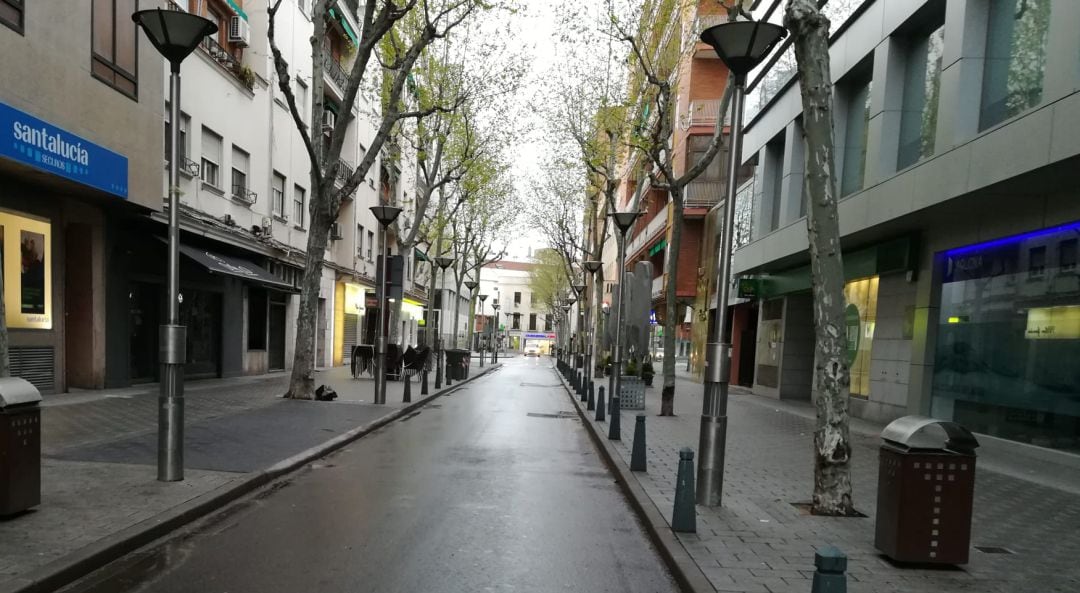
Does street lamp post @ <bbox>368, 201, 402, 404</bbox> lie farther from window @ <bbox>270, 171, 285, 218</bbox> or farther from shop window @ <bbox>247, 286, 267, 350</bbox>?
window @ <bbox>270, 171, 285, 218</bbox>

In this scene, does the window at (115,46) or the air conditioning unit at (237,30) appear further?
the air conditioning unit at (237,30)

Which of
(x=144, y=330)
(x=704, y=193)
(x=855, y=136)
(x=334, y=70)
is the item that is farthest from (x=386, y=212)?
(x=704, y=193)

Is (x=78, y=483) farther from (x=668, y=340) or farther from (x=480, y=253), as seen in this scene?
(x=480, y=253)

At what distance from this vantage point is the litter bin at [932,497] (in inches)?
186

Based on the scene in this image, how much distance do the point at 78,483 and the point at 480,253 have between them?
36738mm

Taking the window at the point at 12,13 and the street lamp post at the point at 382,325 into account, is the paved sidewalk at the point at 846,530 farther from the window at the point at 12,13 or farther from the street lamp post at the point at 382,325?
the window at the point at 12,13

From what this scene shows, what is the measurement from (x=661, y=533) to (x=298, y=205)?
21505mm

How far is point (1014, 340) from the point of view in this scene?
10.2m

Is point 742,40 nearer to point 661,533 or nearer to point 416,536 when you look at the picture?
point 661,533

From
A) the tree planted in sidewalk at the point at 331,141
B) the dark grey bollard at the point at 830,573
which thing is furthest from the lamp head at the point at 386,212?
the dark grey bollard at the point at 830,573

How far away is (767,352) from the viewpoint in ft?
71.6

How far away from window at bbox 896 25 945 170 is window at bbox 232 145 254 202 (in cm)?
1668

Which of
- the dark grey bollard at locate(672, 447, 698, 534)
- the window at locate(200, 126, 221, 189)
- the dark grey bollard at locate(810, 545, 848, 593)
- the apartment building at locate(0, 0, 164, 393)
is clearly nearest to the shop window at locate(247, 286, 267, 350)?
the window at locate(200, 126, 221, 189)

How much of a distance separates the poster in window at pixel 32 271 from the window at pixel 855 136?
16860 millimetres
